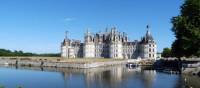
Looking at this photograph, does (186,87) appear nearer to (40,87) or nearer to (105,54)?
(40,87)

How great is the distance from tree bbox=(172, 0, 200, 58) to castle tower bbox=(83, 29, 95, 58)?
3320 inches

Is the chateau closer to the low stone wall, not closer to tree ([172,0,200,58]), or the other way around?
the low stone wall

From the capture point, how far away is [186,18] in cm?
5959

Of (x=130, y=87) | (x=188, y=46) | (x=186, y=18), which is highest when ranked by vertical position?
(x=186, y=18)

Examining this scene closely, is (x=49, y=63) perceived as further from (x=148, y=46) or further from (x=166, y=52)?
(x=166, y=52)

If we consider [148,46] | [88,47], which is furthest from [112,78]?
[88,47]

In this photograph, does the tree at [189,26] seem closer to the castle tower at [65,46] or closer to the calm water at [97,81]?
the calm water at [97,81]

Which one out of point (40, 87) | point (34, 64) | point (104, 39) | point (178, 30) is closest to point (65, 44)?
point (104, 39)

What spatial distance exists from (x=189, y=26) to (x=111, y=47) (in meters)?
83.4

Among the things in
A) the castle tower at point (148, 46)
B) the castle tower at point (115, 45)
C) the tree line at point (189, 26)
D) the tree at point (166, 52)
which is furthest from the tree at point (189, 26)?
the tree at point (166, 52)

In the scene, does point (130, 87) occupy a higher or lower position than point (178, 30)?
lower

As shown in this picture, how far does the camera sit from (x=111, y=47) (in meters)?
142

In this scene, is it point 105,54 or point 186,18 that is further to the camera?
point 105,54

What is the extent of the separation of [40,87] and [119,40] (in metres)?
101
